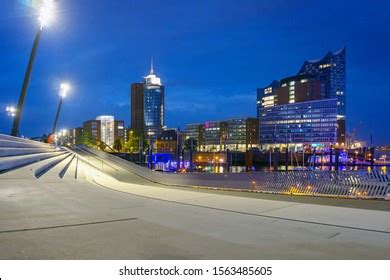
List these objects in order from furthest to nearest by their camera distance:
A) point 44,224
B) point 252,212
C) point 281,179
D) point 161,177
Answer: point 161,177 → point 281,179 → point 252,212 → point 44,224

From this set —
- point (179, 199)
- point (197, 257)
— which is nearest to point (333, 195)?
point (179, 199)

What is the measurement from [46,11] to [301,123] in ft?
499

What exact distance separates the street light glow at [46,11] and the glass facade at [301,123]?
136 meters

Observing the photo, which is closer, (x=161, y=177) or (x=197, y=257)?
(x=197, y=257)

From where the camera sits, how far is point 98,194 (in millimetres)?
13039

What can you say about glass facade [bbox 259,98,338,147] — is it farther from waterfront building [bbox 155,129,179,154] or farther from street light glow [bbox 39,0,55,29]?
street light glow [bbox 39,0,55,29]

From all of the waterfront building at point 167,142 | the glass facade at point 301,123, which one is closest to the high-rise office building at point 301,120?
the glass facade at point 301,123

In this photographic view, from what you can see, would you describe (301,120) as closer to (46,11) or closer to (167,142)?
(167,142)

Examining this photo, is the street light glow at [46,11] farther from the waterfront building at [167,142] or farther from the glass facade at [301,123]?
the waterfront building at [167,142]

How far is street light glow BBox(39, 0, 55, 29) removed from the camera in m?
24.9

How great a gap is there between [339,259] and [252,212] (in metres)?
4.29
